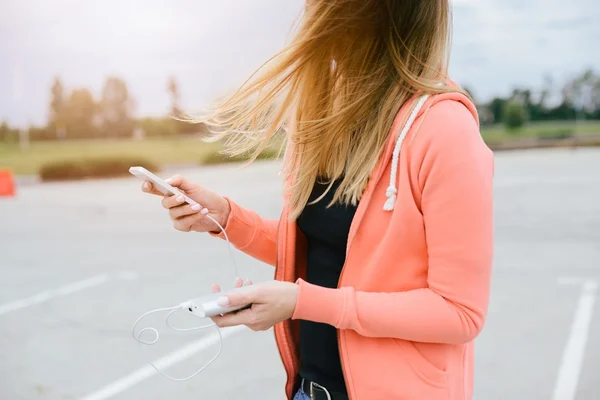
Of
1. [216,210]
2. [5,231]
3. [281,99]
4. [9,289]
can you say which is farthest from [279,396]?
[5,231]

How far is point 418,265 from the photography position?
1256 mm

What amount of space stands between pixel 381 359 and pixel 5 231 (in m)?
9.68

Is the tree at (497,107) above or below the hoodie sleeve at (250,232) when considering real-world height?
below

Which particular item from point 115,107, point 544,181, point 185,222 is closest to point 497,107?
point 544,181

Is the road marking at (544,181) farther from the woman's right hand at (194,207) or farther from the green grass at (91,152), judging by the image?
the woman's right hand at (194,207)

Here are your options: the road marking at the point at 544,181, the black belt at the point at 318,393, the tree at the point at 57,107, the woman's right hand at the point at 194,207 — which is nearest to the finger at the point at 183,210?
the woman's right hand at the point at 194,207

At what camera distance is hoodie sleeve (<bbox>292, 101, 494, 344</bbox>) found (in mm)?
1153

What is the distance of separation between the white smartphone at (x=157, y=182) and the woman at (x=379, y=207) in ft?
0.80

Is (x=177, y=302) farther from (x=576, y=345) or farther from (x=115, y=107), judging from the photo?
(x=115, y=107)

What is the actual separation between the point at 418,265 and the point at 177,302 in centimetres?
469

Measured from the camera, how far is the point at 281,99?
4.93ft

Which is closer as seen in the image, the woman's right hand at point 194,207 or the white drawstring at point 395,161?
the white drawstring at point 395,161

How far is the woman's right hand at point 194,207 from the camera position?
5.00 ft

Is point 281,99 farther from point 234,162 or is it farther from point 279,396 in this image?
point 234,162
